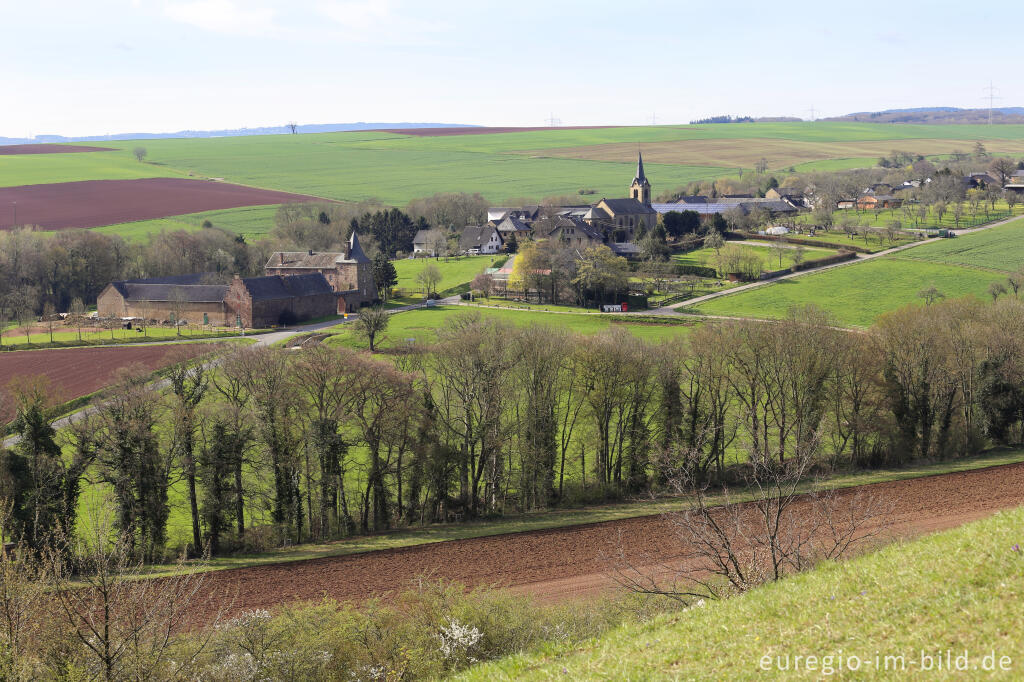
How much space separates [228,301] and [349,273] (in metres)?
14.7

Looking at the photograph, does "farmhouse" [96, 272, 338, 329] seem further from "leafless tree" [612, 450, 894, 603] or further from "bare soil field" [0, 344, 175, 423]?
"leafless tree" [612, 450, 894, 603]

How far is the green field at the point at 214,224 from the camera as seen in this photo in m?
121

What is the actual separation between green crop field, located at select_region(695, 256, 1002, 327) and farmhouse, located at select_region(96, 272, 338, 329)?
1605 inches

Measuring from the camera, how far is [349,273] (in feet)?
310

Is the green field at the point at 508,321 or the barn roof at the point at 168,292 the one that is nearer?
the green field at the point at 508,321

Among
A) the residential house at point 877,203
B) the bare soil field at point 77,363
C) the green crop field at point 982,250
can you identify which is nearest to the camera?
the bare soil field at point 77,363

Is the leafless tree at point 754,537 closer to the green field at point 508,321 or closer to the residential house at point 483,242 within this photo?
the green field at point 508,321

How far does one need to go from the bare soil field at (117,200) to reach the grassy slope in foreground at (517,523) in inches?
3925

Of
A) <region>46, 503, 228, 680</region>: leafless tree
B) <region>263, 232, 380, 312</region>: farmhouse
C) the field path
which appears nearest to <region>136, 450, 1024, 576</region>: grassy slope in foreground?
<region>46, 503, 228, 680</region>: leafless tree

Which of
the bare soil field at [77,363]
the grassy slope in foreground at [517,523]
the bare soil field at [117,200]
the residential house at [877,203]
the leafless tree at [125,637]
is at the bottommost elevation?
the grassy slope in foreground at [517,523]

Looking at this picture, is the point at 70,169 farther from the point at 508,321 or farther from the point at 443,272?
the point at 508,321

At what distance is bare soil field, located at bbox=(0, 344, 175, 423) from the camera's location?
56.4 meters

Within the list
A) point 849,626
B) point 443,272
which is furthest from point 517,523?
point 443,272

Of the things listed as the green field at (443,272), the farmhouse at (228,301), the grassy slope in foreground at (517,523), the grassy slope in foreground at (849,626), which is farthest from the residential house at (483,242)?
the grassy slope in foreground at (849,626)
